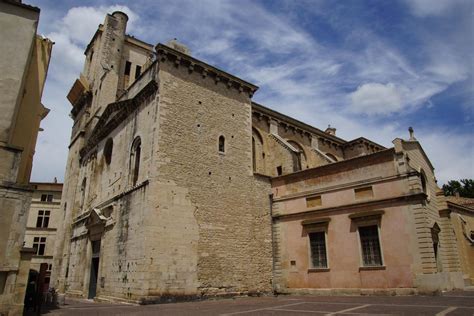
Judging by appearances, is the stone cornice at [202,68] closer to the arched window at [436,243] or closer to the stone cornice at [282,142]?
the stone cornice at [282,142]

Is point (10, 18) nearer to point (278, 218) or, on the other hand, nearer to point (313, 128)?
point (278, 218)

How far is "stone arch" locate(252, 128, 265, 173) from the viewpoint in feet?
63.3

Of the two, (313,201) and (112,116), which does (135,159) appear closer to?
(112,116)

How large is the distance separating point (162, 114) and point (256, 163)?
22.6 ft

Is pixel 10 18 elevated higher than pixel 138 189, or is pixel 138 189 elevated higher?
pixel 10 18

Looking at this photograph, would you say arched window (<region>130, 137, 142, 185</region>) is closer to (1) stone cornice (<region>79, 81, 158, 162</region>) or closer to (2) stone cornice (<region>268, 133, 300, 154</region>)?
(1) stone cornice (<region>79, 81, 158, 162</region>)

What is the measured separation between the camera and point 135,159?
1569cm

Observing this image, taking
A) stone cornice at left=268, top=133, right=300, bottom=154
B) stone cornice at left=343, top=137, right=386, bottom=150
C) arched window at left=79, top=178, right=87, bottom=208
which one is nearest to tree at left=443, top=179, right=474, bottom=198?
stone cornice at left=343, top=137, right=386, bottom=150

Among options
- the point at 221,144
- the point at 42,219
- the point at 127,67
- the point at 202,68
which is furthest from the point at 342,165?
the point at 42,219

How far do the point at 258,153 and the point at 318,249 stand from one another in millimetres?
6605

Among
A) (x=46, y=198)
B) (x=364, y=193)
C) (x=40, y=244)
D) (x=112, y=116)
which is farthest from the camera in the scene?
(x=46, y=198)

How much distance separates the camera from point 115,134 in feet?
60.0

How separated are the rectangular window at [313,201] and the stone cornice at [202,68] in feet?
21.0

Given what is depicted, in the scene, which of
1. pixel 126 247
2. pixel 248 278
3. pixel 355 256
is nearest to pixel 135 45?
pixel 126 247
